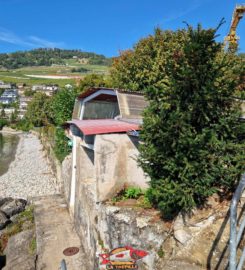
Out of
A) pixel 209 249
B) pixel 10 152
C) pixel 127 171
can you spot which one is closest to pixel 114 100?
pixel 127 171

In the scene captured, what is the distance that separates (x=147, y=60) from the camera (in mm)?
19875

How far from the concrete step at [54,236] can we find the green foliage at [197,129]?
5.26 meters

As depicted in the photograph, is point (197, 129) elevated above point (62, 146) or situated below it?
A: above

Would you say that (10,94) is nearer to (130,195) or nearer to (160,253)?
(130,195)

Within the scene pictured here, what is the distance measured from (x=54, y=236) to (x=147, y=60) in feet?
45.8

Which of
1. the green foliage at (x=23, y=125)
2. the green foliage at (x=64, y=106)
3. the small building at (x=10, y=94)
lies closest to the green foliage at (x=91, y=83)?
the green foliage at (x=64, y=106)

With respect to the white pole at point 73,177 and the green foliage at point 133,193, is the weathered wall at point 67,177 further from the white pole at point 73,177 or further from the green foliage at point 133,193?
the green foliage at point 133,193

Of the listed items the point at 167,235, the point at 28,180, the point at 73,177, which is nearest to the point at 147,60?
the point at 73,177

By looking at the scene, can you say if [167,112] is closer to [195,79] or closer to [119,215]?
[195,79]

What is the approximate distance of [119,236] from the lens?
7.47 meters

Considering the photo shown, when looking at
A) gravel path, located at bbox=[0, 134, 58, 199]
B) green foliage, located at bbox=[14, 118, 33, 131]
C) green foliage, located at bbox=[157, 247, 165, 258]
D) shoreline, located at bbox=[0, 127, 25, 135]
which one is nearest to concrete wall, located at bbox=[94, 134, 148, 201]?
green foliage, located at bbox=[157, 247, 165, 258]

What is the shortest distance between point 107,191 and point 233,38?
90.5ft

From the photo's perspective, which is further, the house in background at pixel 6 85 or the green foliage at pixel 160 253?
the house in background at pixel 6 85

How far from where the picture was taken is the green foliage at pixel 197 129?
19.6 ft
